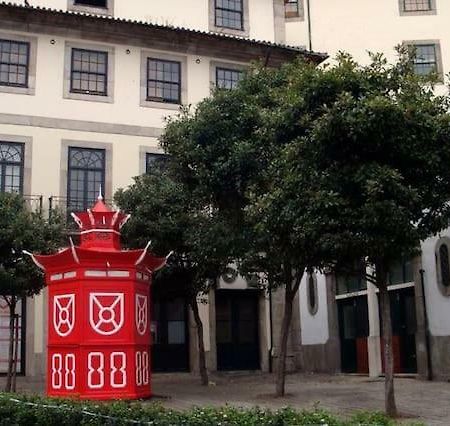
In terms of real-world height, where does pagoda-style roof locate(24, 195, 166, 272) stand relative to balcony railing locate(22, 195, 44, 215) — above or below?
below

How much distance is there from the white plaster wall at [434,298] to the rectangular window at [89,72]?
38.5ft

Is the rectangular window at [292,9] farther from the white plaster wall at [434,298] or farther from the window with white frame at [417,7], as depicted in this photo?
the white plaster wall at [434,298]

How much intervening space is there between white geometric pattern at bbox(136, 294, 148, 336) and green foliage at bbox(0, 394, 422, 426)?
4.45 meters

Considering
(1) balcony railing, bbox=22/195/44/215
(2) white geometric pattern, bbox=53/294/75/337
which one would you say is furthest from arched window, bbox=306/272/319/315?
(2) white geometric pattern, bbox=53/294/75/337

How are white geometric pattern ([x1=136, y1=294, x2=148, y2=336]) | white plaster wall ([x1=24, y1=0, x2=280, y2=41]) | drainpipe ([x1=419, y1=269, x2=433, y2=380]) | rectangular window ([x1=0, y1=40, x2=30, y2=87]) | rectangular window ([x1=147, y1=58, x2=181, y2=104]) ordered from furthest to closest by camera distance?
1. white plaster wall ([x1=24, y1=0, x2=280, y2=41])
2. rectangular window ([x1=147, y1=58, x2=181, y2=104])
3. rectangular window ([x1=0, y1=40, x2=30, y2=87])
4. drainpipe ([x1=419, y1=269, x2=433, y2=380])
5. white geometric pattern ([x1=136, y1=294, x2=148, y2=336])

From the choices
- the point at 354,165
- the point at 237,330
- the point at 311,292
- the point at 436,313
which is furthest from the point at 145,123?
the point at 354,165

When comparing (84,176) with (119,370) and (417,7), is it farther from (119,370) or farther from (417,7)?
(417,7)

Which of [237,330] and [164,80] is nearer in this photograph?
[164,80]

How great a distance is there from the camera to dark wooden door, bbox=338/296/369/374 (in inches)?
890

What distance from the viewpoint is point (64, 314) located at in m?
14.6

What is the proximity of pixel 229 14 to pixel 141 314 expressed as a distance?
1555 centimetres

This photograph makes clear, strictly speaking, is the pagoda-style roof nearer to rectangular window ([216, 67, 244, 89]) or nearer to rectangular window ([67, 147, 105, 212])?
rectangular window ([67, 147, 105, 212])

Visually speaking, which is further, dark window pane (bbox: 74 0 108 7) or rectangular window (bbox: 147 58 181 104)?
rectangular window (bbox: 147 58 181 104)

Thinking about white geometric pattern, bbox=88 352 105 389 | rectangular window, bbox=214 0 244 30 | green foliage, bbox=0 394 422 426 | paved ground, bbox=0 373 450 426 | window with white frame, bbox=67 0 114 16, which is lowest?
paved ground, bbox=0 373 450 426
